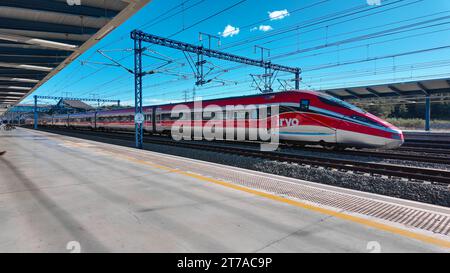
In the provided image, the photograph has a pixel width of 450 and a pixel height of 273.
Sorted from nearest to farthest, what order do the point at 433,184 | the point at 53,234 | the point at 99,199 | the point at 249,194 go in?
the point at 53,234 → the point at 99,199 → the point at 249,194 → the point at 433,184

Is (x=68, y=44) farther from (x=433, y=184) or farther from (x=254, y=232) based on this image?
(x=433, y=184)

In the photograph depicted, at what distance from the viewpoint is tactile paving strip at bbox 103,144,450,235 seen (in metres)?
3.85

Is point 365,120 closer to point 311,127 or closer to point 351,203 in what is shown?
point 311,127

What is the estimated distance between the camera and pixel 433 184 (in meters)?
6.36

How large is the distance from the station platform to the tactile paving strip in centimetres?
2

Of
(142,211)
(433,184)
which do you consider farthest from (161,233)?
(433,184)

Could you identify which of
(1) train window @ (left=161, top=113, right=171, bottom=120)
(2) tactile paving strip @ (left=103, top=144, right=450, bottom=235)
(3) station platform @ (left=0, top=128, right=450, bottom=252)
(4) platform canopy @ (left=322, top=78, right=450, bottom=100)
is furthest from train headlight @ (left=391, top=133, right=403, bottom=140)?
(4) platform canopy @ (left=322, top=78, right=450, bottom=100)

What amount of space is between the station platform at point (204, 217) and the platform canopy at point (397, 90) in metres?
24.3

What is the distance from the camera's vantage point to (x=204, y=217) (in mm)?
3873

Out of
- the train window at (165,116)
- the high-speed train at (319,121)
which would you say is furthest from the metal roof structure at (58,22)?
the train window at (165,116)

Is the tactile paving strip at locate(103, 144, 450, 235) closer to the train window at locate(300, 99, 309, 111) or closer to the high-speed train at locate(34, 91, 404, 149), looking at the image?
the high-speed train at locate(34, 91, 404, 149)

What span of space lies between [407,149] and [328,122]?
5310mm

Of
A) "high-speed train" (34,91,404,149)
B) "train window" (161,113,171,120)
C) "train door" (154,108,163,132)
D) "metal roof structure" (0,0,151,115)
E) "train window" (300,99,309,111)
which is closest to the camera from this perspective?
"metal roof structure" (0,0,151,115)

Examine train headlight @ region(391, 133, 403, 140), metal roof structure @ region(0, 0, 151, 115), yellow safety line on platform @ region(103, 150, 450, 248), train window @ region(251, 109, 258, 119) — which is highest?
metal roof structure @ region(0, 0, 151, 115)
